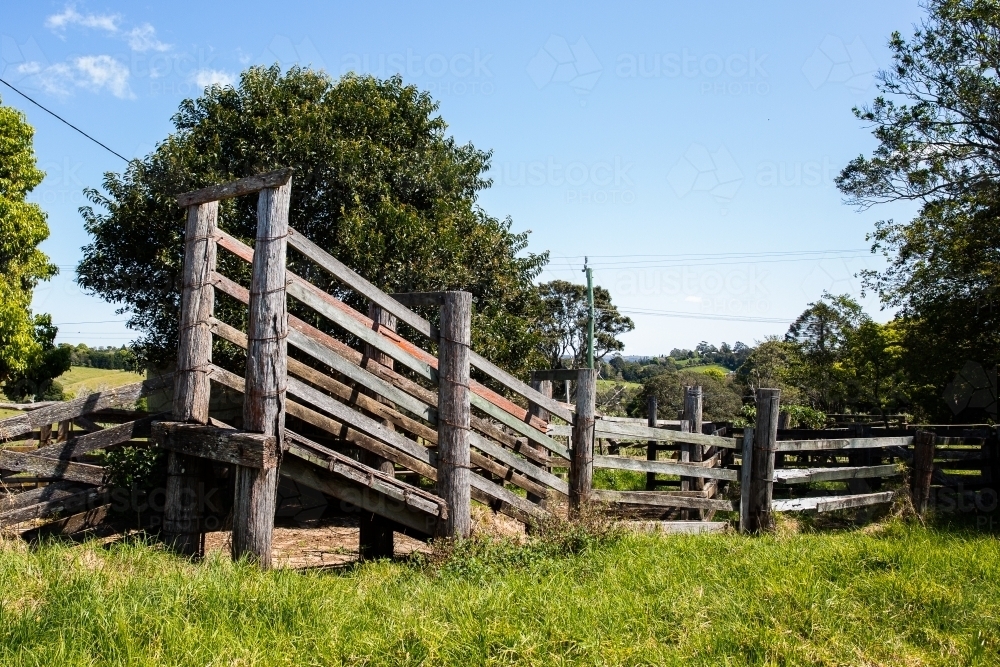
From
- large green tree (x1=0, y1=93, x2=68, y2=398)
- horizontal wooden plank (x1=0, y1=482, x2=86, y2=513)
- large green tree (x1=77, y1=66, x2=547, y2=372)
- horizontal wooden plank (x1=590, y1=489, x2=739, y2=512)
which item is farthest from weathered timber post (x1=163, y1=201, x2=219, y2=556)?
large green tree (x1=0, y1=93, x2=68, y2=398)

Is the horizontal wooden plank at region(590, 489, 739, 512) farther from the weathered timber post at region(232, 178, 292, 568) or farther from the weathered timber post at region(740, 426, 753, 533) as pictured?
the weathered timber post at region(232, 178, 292, 568)

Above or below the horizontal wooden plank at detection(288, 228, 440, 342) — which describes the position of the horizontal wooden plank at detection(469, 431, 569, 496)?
below

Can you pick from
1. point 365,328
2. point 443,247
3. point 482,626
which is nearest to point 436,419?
point 365,328

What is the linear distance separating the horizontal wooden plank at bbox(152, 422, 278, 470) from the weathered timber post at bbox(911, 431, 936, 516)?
8731 millimetres

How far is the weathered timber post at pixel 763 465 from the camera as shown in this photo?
961cm

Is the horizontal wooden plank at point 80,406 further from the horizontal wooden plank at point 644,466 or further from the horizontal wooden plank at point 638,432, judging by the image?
the horizontal wooden plank at point 644,466

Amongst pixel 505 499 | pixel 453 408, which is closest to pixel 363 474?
pixel 453 408

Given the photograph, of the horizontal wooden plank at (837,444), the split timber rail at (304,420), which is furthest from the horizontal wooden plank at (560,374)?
the horizontal wooden plank at (837,444)

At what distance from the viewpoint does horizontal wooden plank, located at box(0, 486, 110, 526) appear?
23.3ft

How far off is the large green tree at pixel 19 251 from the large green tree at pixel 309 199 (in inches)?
359

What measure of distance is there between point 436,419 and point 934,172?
1655 centimetres

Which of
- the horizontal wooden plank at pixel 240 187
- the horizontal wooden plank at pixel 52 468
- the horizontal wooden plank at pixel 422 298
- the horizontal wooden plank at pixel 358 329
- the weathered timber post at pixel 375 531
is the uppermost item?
the horizontal wooden plank at pixel 240 187

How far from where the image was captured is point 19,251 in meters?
23.8

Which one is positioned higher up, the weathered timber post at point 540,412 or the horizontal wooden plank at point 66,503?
the weathered timber post at point 540,412
